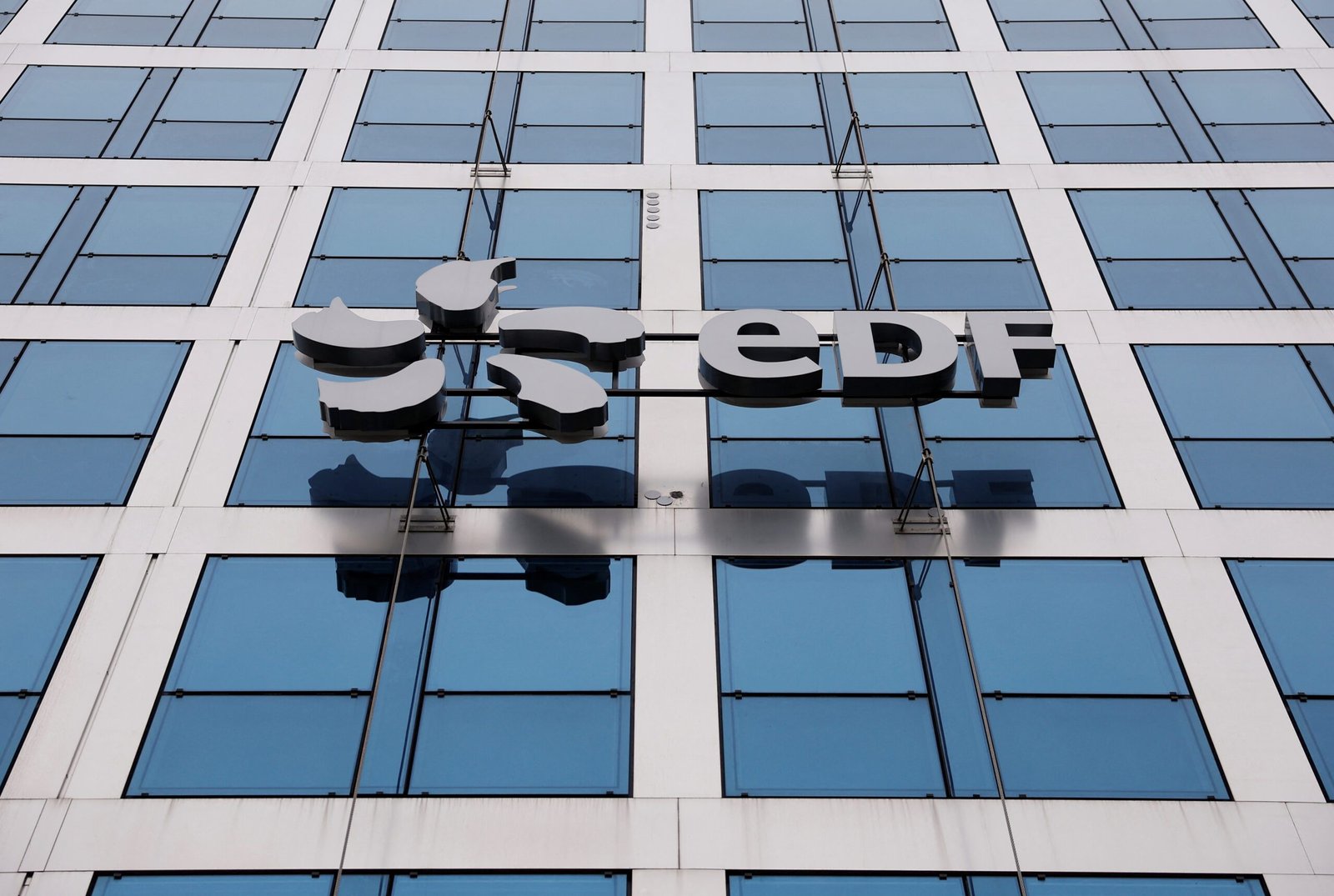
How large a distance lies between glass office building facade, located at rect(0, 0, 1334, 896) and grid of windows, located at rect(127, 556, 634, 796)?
6cm

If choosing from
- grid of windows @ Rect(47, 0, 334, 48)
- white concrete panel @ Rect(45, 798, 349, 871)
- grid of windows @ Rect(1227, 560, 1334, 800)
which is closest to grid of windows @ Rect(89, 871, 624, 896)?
white concrete panel @ Rect(45, 798, 349, 871)

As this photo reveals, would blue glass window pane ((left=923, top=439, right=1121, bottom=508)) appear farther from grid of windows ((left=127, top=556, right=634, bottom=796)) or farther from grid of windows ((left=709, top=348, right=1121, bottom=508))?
grid of windows ((left=127, top=556, right=634, bottom=796))

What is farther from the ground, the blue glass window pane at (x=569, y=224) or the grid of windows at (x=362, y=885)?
the blue glass window pane at (x=569, y=224)

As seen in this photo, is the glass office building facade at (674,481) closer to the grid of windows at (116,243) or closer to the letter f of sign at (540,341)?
the grid of windows at (116,243)

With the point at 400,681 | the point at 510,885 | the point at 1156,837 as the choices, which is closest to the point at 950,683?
the point at 1156,837

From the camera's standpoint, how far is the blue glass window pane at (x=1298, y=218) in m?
22.3

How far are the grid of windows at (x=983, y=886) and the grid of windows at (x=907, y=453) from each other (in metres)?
5.67

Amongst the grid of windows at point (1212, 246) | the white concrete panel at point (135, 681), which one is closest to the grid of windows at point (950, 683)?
the grid of windows at point (1212, 246)

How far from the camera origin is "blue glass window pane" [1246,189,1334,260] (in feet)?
73.3

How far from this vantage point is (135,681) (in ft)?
51.9

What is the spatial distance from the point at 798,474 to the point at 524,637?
489 cm

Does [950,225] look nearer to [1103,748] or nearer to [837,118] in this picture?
[837,118]

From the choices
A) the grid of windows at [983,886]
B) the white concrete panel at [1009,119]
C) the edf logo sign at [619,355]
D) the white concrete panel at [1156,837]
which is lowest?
the grid of windows at [983,886]

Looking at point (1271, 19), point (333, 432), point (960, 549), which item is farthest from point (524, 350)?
point (1271, 19)
